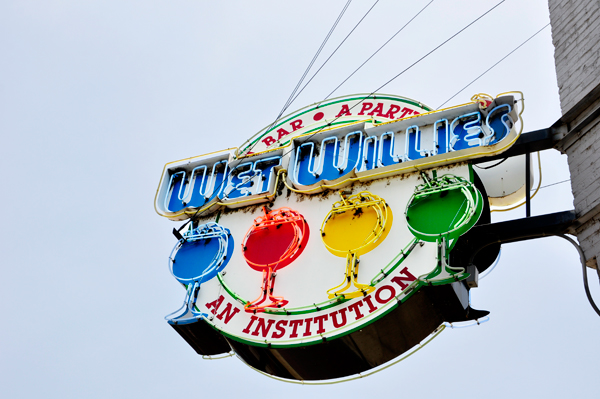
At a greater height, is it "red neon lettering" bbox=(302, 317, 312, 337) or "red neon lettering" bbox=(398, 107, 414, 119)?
"red neon lettering" bbox=(398, 107, 414, 119)

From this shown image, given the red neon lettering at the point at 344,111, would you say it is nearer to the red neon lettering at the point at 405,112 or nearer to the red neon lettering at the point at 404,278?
the red neon lettering at the point at 405,112

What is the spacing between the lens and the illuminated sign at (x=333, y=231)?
10.3m

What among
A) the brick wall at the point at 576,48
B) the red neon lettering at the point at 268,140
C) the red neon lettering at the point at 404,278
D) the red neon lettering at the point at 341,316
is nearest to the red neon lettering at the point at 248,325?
the red neon lettering at the point at 341,316

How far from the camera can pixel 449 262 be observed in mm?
10344

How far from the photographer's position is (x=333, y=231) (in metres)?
11.4

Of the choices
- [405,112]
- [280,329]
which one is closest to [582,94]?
[405,112]

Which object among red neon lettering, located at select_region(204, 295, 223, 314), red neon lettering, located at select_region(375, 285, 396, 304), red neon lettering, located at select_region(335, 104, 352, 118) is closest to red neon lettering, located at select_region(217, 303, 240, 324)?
red neon lettering, located at select_region(204, 295, 223, 314)

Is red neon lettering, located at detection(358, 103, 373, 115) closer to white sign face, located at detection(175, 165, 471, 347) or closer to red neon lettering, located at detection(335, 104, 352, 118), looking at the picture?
red neon lettering, located at detection(335, 104, 352, 118)

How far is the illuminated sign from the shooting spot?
33.7 ft

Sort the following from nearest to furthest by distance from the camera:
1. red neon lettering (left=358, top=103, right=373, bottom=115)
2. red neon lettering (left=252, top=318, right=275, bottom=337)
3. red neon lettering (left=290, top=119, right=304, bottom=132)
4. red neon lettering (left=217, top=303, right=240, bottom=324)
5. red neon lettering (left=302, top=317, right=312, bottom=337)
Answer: red neon lettering (left=302, top=317, right=312, bottom=337) < red neon lettering (left=252, top=318, right=275, bottom=337) < red neon lettering (left=217, top=303, right=240, bottom=324) < red neon lettering (left=358, top=103, right=373, bottom=115) < red neon lettering (left=290, top=119, right=304, bottom=132)

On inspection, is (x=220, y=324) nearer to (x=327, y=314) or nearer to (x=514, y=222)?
(x=327, y=314)

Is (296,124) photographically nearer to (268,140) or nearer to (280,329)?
(268,140)

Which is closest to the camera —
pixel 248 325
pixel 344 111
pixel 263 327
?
pixel 263 327

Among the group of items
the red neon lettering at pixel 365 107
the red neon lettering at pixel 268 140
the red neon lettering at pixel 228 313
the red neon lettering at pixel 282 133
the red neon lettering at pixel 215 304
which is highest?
the red neon lettering at pixel 365 107
